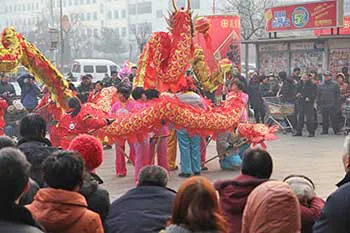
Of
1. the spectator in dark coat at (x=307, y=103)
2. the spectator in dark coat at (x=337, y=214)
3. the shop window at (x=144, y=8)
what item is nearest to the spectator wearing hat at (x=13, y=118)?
the spectator in dark coat at (x=307, y=103)

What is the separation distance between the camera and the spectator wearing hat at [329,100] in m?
15.4

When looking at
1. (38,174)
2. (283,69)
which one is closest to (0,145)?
(38,174)

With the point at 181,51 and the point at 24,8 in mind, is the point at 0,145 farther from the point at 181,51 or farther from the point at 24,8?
the point at 24,8

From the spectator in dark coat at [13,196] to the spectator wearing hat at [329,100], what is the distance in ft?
41.6

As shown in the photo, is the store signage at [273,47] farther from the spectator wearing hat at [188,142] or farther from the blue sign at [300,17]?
the spectator wearing hat at [188,142]

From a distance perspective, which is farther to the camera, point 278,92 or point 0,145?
point 278,92

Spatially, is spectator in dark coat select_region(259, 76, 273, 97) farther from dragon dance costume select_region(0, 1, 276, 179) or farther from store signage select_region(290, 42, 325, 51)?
dragon dance costume select_region(0, 1, 276, 179)

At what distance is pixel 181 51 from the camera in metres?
10.4

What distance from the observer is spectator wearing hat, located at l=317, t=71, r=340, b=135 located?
15.4m

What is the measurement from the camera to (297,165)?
37.5ft

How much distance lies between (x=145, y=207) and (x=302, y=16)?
1512 centimetres

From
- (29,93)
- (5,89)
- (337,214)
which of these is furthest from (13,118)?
(337,214)

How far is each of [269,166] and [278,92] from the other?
12.7m

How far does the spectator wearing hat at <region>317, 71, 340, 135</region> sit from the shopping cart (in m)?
0.72
